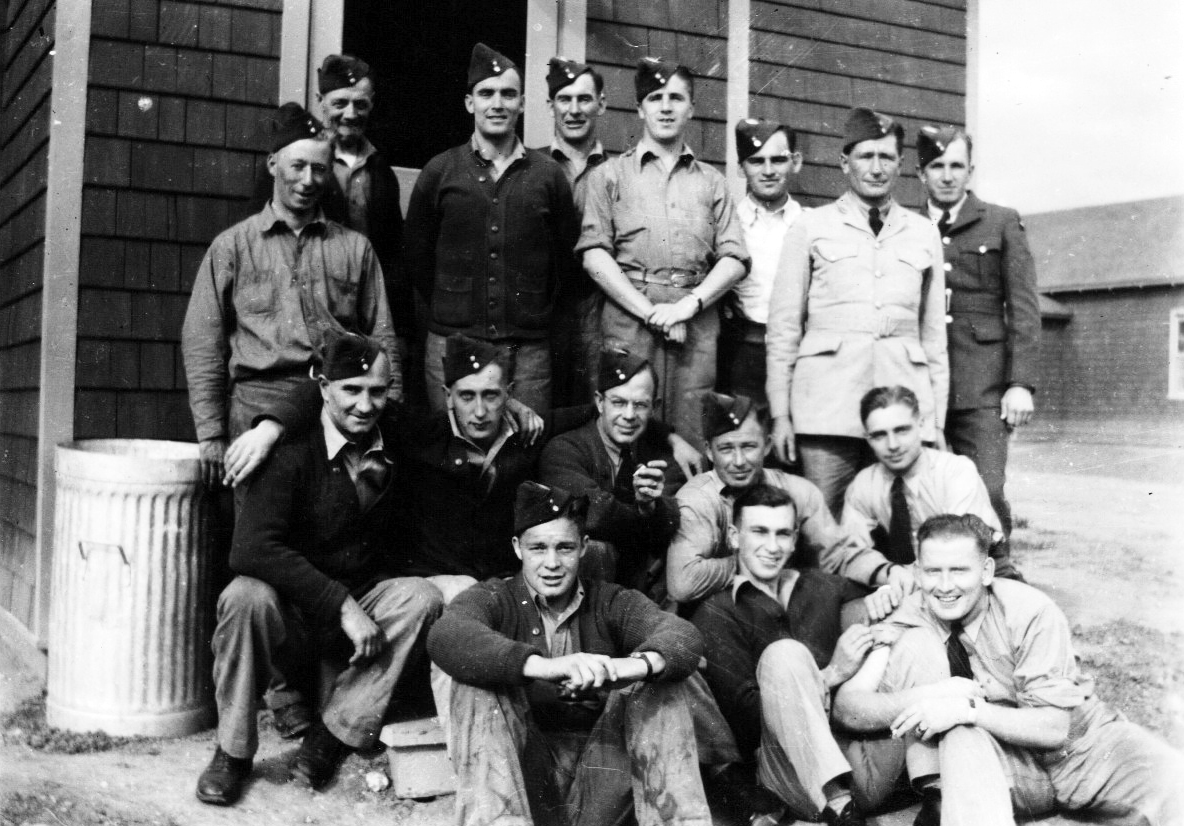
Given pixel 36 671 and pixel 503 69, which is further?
pixel 36 671

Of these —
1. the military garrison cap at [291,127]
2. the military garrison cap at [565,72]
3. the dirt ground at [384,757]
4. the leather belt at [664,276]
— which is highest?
the military garrison cap at [565,72]

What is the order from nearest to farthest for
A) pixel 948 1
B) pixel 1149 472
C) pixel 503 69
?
1. pixel 503 69
2. pixel 948 1
3. pixel 1149 472

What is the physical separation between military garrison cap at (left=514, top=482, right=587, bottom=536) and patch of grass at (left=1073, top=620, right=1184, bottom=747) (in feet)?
8.56

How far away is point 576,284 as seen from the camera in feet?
14.6

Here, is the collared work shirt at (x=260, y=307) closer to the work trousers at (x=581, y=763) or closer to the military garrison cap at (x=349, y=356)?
the military garrison cap at (x=349, y=356)

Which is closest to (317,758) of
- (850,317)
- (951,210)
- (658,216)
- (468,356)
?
(468,356)

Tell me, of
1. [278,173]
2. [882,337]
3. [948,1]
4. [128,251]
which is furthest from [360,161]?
[948,1]

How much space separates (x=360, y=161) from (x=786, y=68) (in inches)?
109

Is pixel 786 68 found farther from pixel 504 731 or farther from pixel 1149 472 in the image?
pixel 1149 472

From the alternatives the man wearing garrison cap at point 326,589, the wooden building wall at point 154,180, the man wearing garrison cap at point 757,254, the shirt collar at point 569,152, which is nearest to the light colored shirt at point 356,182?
the wooden building wall at point 154,180

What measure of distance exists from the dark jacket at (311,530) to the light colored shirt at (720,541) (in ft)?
3.27

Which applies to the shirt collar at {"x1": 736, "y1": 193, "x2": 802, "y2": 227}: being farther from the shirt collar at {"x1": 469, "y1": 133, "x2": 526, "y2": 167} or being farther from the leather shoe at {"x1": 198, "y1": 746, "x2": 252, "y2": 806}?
the leather shoe at {"x1": 198, "y1": 746, "x2": 252, "y2": 806}

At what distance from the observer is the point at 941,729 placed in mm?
3027

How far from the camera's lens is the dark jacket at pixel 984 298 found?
4715 mm
